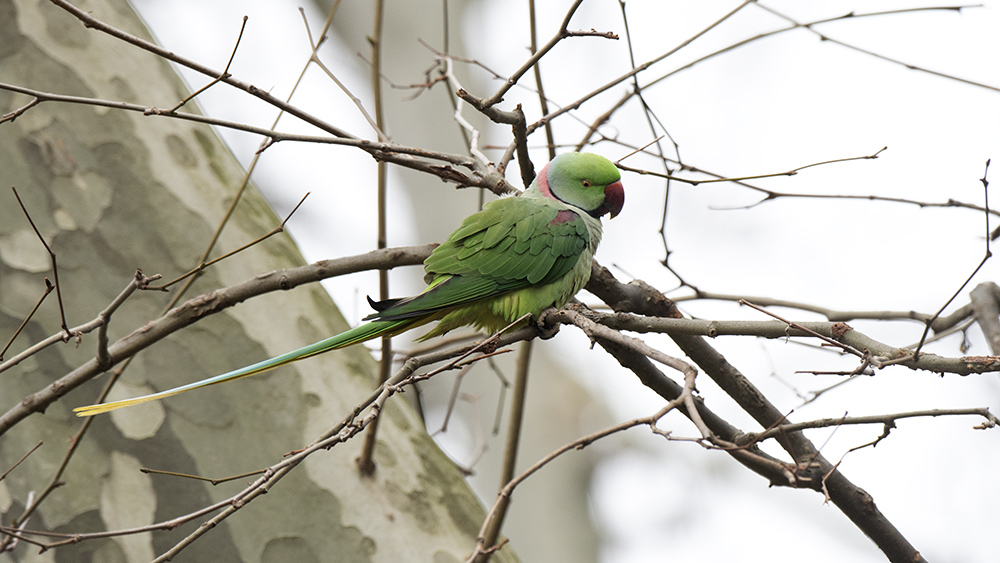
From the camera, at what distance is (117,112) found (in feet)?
7.06

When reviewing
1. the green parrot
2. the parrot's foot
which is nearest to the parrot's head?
the green parrot

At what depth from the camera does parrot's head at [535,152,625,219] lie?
2.28 metres

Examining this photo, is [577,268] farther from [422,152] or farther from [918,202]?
[918,202]

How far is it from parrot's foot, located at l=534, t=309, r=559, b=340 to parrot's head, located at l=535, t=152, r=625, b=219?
0.48m

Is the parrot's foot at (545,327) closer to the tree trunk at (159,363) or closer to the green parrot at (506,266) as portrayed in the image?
the green parrot at (506,266)

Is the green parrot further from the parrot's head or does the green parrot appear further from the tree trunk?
the tree trunk

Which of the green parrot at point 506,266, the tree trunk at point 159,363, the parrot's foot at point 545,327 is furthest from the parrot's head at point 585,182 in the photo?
the tree trunk at point 159,363

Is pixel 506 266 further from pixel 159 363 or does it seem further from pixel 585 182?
pixel 159 363

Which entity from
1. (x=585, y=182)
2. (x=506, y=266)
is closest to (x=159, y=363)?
(x=506, y=266)

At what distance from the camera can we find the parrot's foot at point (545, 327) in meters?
1.88

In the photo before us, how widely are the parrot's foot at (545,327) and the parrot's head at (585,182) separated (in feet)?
1.57

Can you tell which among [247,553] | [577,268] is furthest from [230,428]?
[577,268]

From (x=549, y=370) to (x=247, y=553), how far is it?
579 cm

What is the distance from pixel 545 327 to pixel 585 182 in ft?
1.91
